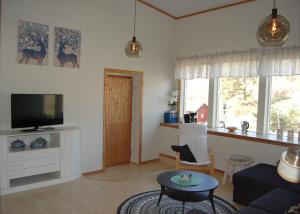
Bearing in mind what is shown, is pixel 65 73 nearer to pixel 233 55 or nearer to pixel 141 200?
pixel 141 200

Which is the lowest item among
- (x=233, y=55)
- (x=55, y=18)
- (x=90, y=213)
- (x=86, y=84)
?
(x=90, y=213)

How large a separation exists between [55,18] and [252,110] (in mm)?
3778

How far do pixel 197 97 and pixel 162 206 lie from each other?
110 inches

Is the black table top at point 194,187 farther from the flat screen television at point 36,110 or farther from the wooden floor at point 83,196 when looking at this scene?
the flat screen television at point 36,110

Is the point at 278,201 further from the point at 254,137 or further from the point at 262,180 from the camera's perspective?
the point at 254,137

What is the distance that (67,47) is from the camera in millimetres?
4605

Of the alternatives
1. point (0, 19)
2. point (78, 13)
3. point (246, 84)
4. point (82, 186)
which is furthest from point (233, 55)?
point (0, 19)

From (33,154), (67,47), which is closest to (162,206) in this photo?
(33,154)

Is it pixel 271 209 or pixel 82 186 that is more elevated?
pixel 271 209

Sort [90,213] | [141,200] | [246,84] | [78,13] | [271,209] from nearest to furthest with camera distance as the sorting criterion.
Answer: [271,209], [90,213], [141,200], [78,13], [246,84]

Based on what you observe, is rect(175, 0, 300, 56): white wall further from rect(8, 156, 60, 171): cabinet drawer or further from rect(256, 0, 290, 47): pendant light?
rect(8, 156, 60, 171): cabinet drawer

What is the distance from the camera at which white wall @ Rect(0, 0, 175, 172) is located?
4.09m

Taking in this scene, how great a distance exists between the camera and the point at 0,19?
3914 millimetres

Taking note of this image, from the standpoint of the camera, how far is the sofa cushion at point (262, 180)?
A: 335cm
